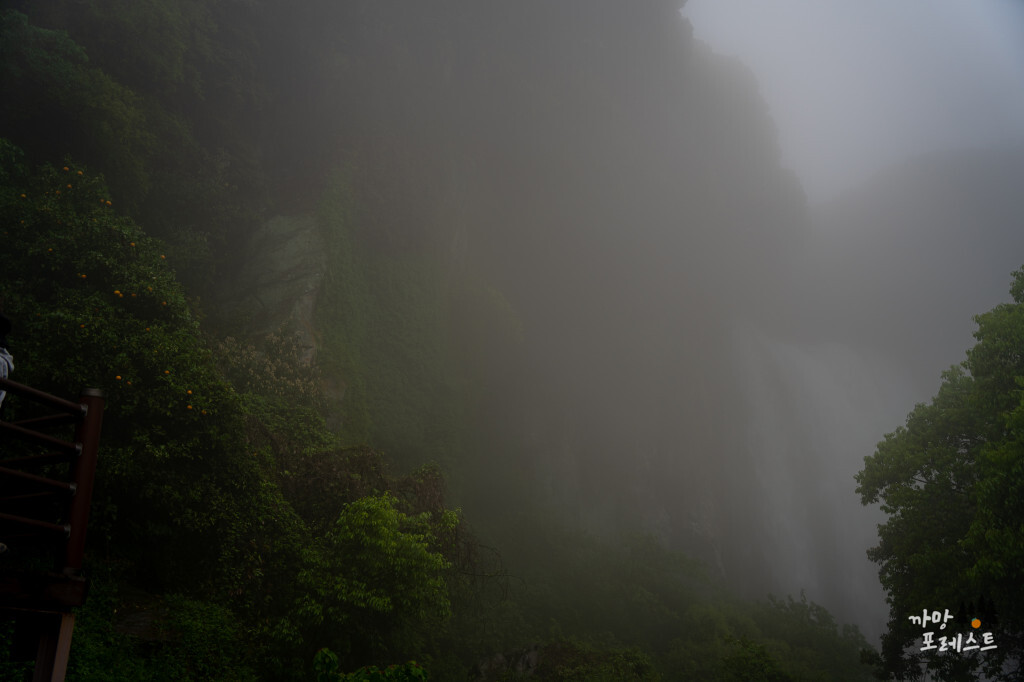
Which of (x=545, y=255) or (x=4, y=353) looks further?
(x=545, y=255)

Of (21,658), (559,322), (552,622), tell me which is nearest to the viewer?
(21,658)

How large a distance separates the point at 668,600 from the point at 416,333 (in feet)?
56.3

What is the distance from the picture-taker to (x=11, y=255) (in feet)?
36.6

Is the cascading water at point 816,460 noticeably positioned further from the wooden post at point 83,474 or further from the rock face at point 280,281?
the wooden post at point 83,474

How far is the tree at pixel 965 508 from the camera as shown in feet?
34.1

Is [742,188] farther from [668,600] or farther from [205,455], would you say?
[205,455]

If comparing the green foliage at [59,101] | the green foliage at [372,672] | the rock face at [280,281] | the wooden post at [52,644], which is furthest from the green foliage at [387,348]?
the wooden post at [52,644]

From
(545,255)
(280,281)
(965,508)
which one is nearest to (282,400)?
(280,281)

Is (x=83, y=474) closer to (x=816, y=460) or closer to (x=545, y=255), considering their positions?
(x=545, y=255)

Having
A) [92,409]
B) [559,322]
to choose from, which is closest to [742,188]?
[559,322]

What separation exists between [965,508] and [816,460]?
119 ft

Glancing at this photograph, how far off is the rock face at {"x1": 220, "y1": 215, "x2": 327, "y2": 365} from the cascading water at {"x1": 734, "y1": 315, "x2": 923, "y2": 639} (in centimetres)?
3492

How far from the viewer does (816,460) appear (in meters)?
45.4

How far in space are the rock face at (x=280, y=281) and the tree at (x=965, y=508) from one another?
18.8 m
